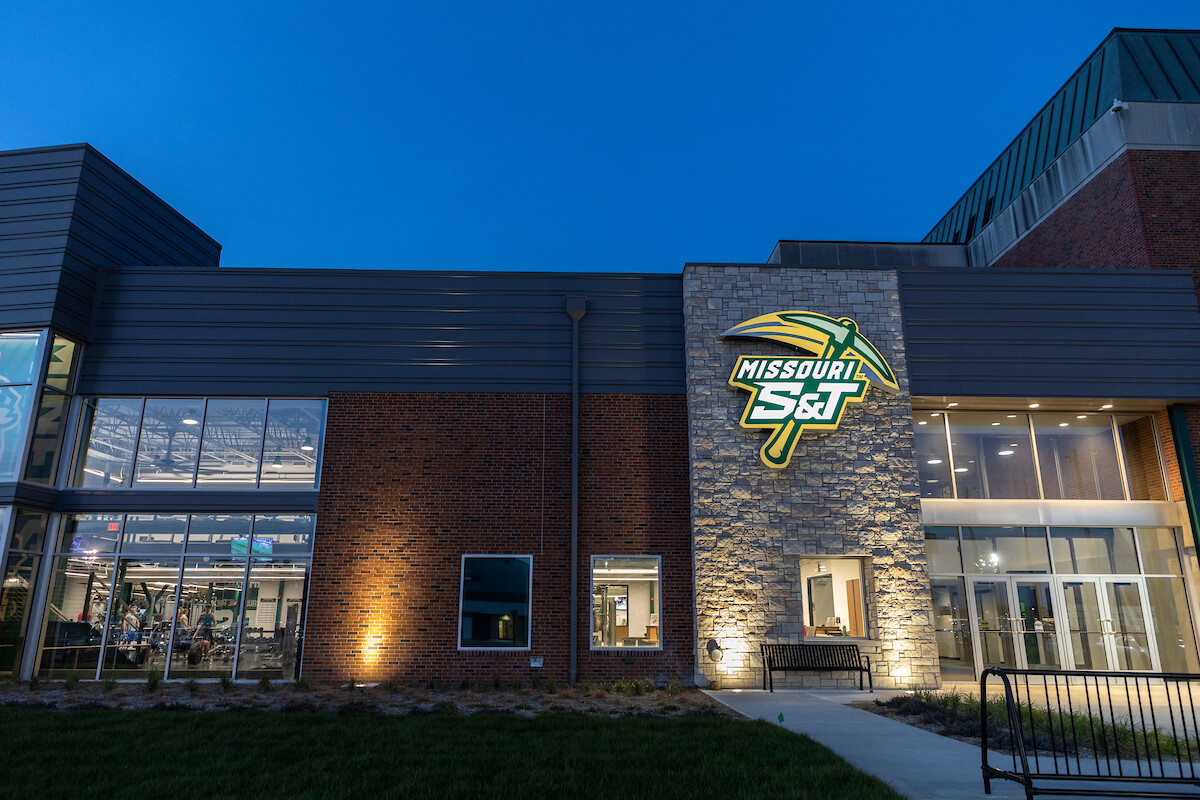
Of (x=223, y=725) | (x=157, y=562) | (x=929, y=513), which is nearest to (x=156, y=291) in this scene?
(x=157, y=562)

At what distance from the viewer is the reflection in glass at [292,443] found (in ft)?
49.1

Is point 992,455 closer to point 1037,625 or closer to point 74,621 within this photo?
point 1037,625

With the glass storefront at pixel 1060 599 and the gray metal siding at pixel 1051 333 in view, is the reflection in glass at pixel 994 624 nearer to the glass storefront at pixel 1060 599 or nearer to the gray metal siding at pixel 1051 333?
the glass storefront at pixel 1060 599

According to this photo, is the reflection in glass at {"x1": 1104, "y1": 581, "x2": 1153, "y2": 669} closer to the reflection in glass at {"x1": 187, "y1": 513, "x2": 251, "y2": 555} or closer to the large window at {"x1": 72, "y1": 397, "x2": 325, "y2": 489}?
the large window at {"x1": 72, "y1": 397, "x2": 325, "y2": 489}

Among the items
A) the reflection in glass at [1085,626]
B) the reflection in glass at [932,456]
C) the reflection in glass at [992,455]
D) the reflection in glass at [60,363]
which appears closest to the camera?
the reflection in glass at [60,363]

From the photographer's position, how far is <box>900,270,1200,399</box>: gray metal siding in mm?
15281

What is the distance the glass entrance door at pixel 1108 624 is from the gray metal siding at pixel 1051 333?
377cm

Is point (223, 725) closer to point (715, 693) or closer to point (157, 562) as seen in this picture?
point (157, 562)

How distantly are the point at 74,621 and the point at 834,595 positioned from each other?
13788 mm

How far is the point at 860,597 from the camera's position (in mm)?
14539

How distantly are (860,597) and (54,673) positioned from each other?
47.6 feet

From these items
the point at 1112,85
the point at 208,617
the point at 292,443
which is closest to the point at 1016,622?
the point at 1112,85

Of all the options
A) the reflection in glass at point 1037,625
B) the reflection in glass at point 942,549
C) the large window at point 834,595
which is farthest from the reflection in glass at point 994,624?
the large window at point 834,595

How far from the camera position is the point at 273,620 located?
14203mm
